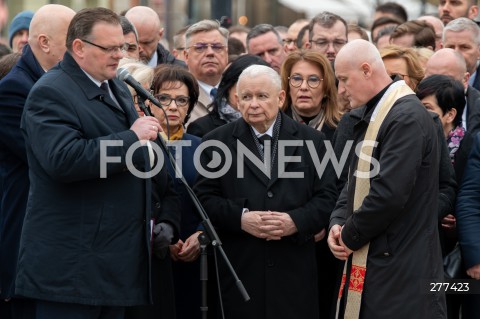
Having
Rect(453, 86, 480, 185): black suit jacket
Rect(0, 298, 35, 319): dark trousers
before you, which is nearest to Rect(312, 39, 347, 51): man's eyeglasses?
Rect(453, 86, 480, 185): black suit jacket

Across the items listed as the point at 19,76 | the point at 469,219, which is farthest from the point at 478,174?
the point at 19,76

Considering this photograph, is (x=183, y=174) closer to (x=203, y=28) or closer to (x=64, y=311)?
(x=64, y=311)

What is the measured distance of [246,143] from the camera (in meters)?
7.30

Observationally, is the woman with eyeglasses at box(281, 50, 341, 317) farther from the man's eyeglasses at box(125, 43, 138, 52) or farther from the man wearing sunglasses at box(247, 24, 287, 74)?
the man wearing sunglasses at box(247, 24, 287, 74)

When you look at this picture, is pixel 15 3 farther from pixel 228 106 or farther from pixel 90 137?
pixel 90 137

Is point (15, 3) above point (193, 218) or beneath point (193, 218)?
above

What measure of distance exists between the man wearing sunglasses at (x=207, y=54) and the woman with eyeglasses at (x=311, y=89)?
4.22 feet

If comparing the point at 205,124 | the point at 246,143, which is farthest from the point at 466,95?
the point at 205,124

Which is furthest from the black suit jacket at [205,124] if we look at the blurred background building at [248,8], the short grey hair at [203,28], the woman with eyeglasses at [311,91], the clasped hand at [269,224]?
the blurred background building at [248,8]

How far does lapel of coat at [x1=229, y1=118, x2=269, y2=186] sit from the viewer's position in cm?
720

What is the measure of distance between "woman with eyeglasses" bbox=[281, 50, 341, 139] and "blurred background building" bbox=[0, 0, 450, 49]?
8856 millimetres

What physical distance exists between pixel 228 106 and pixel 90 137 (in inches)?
94.9

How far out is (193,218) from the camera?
7641 millimetres

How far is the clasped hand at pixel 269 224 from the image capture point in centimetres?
700
